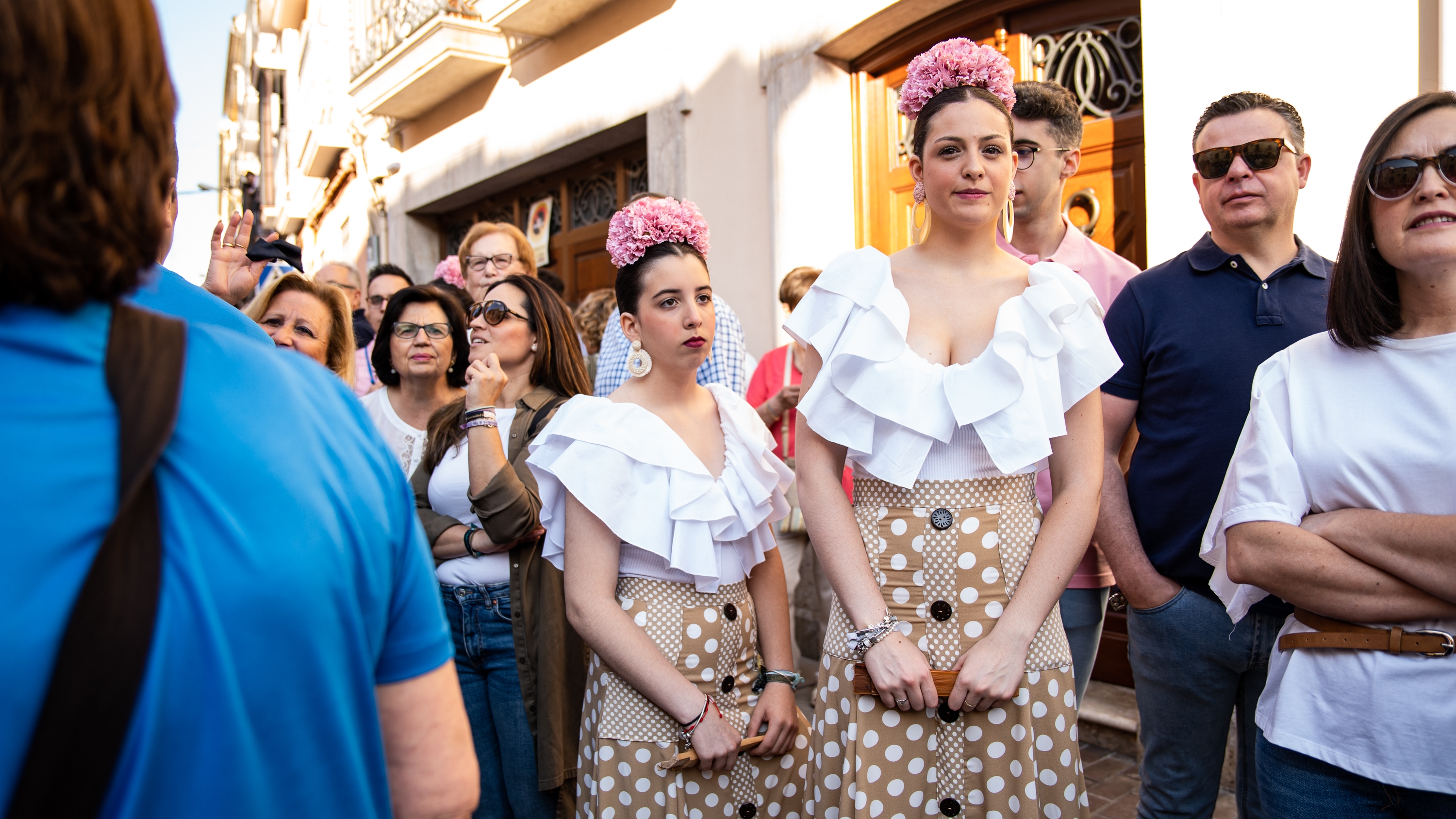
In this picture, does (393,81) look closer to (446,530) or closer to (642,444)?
(446,530)

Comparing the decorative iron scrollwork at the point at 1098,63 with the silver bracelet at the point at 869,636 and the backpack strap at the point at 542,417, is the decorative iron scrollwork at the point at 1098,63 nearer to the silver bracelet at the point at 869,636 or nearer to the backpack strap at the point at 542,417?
the backpack strap at the point at 542,417

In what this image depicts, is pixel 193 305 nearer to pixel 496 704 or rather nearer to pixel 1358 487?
pixel 496 704

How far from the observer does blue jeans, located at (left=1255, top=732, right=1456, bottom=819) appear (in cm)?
161

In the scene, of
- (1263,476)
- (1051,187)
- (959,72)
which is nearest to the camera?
(1263,476)

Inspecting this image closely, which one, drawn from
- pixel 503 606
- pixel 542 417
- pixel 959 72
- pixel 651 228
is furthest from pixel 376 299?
pixel 959 72

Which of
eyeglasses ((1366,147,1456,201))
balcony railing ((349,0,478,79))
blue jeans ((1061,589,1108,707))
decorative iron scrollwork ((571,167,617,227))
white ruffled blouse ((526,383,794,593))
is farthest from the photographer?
balcony railing ((349,0,478,79))

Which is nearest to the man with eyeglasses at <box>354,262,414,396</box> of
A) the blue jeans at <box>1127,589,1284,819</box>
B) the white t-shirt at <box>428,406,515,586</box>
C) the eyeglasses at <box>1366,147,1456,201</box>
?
the white t-shirt at <box>428,406,515,586</box>

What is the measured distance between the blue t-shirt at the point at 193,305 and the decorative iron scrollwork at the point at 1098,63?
3.75 metres

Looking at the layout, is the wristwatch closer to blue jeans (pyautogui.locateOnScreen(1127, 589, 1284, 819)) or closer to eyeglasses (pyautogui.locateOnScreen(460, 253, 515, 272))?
blue jeans (pyautogui.locateOnScreen(1127, 589, 1284, 819))

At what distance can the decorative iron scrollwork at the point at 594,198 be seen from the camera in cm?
749

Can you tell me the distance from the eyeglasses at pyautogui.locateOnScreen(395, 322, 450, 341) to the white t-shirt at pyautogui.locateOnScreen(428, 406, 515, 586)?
0.62m

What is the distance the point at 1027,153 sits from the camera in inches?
113

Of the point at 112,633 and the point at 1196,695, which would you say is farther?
the point at 1196,695

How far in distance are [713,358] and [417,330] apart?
1.14m
